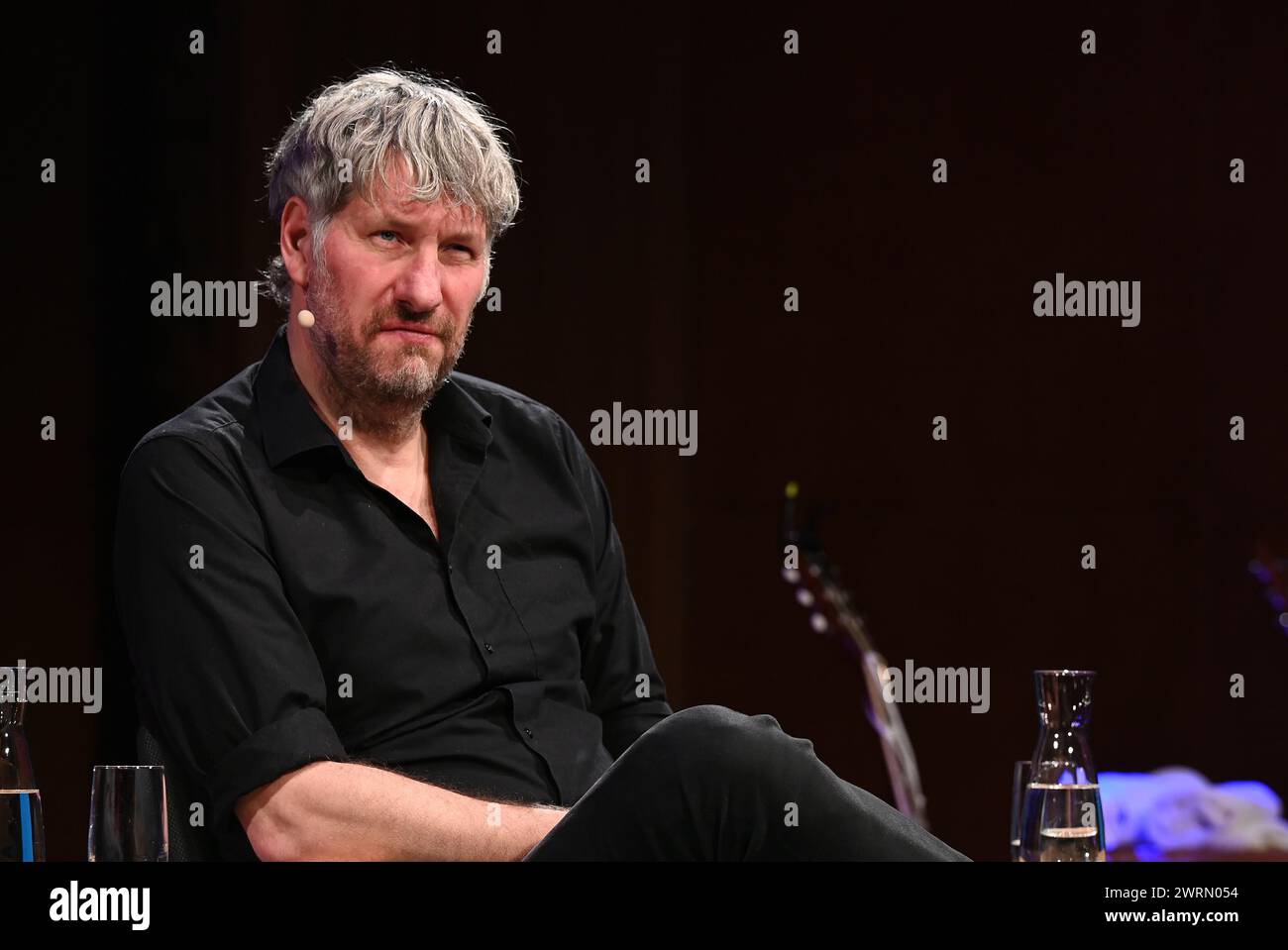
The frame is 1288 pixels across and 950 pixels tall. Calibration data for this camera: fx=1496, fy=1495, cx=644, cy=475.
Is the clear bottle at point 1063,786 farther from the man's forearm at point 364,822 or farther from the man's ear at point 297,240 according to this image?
the man's ear at point 297,240

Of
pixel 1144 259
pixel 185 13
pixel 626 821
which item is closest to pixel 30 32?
pixel 185 13

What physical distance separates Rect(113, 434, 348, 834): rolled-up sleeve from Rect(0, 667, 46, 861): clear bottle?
6.4 inches

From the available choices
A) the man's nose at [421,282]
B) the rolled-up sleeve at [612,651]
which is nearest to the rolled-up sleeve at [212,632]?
the man's nose at [421,282]

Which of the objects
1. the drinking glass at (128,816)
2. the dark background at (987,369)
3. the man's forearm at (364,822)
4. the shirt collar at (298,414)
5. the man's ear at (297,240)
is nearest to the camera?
the drinking glass at (128,816)

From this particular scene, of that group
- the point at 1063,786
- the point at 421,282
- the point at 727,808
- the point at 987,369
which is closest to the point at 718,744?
the point at 727,808

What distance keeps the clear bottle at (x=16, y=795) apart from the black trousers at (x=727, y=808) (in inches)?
19.5

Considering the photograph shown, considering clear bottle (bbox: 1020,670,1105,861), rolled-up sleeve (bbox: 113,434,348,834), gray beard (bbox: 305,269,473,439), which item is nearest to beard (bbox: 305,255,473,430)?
gray beard (bbox: 305,269,473,439)

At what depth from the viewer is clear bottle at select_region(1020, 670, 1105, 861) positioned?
4.53 ft

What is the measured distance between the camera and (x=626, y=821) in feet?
4.44

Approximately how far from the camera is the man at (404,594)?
137 centimetres

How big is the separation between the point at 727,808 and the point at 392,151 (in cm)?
92

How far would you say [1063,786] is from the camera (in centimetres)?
140
